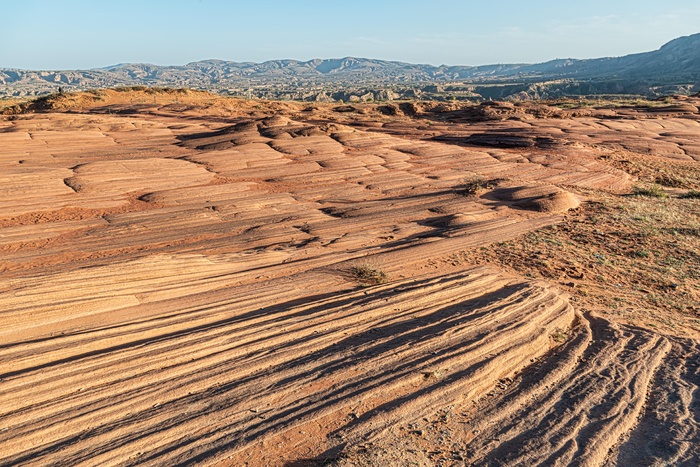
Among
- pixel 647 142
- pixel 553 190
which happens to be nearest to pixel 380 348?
pixel 553 190

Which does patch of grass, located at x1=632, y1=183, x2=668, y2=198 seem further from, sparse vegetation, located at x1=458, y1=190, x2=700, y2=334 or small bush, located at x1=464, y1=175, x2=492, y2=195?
small bush, located at x1=464, y1=175, x2=492, y2=195

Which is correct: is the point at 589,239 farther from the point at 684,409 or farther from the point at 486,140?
the point at 486,140

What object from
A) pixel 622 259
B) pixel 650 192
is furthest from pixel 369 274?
pixel 650 192

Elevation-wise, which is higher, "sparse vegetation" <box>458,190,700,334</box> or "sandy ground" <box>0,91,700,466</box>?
"sandy ground" <box>0,91,700,466</box>

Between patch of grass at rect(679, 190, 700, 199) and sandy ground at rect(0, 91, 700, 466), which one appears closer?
sandy ground at rect(0, 91, 700, 466)

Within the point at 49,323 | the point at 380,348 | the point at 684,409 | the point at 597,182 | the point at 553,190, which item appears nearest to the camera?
the point at 684,409

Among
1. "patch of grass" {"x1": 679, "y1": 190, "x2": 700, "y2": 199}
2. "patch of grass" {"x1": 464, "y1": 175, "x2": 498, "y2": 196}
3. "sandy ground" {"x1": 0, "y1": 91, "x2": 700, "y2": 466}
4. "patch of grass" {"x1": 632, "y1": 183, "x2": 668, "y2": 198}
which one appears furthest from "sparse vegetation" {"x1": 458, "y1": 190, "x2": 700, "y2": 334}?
"patch of grass" {"x1": 464, "y1": 175, "x2": 498, "y2": 196}
